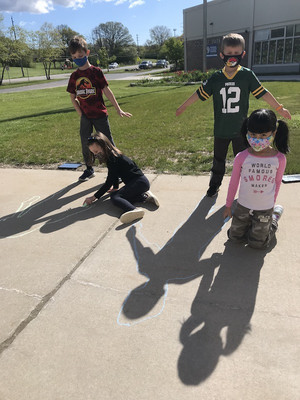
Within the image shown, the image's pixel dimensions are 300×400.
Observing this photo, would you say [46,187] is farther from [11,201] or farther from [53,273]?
[53,273]

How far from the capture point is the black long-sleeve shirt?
144 inches

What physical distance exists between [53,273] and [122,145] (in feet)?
13.2

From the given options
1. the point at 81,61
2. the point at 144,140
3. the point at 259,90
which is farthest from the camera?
the point at 144,140

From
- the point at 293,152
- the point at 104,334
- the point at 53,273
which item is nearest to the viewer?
the point at 104,334

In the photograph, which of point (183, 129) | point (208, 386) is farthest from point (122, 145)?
point (208, 386)

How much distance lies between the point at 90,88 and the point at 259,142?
254 cm

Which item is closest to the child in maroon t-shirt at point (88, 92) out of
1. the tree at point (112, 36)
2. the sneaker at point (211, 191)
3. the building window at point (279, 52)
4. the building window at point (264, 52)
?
the sneaker at point (211, 191)

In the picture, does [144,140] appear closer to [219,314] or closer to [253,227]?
[253,227]

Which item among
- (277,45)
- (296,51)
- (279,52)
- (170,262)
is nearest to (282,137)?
(170,262)

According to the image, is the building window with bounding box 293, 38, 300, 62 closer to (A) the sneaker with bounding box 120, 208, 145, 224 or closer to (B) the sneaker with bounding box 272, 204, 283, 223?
(B) the sneaker with bounding box 272, 204, 283, 223

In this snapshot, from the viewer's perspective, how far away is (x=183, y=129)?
283 inches

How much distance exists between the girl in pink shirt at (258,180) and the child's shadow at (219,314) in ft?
0.62

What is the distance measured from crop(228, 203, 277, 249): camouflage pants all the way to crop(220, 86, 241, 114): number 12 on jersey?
47.3 inches

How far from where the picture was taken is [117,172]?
3.70m
